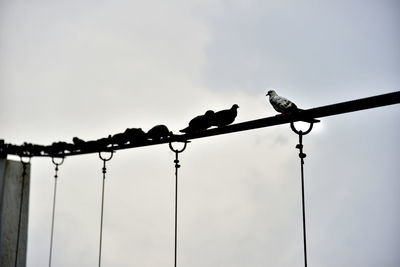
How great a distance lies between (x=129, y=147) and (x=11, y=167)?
1969mm

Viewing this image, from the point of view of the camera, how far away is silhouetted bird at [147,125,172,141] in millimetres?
2123

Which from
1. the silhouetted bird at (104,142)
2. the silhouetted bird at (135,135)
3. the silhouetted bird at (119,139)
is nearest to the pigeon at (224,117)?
the silhouetted bird at (135,135)

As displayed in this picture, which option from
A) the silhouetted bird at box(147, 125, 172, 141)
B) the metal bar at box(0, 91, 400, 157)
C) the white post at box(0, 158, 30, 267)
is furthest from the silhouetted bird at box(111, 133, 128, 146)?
the white post at box(0, 158, 30, 267)

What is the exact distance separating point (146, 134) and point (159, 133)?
0.42ft

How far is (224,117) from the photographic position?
1.87 meters

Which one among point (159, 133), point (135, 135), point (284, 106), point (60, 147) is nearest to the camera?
point (284, 106)

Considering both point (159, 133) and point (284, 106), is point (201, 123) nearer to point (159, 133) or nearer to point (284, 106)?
point (159, 133)

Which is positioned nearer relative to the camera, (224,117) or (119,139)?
(224,117)

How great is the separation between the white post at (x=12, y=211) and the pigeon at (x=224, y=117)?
2.67 metres

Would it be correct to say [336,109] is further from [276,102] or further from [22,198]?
[22,198]

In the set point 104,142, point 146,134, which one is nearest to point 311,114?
point 146,134

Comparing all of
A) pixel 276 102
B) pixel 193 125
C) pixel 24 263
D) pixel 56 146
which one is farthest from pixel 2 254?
pixel 276 102

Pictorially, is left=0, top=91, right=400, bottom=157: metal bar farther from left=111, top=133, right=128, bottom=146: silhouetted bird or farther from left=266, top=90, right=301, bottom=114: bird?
left=111, top=133, right=128, bottom=146: silhouetted bird

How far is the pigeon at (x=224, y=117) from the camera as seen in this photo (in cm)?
187
